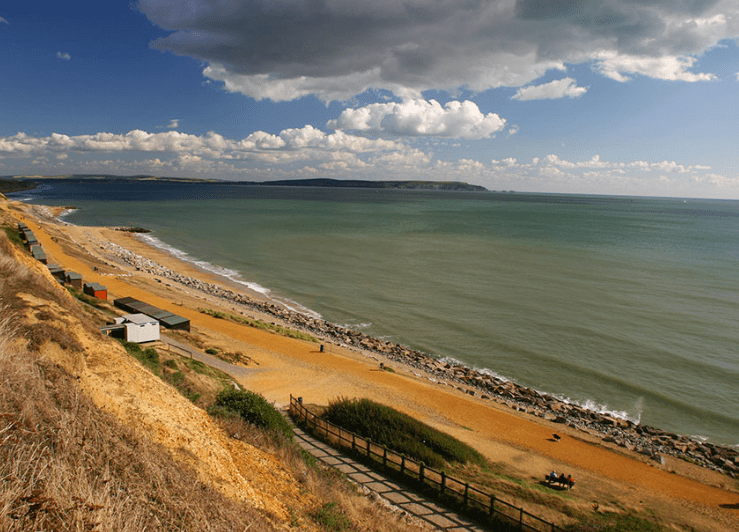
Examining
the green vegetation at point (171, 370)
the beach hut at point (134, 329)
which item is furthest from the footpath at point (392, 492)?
the beach hut at point (134, 329)

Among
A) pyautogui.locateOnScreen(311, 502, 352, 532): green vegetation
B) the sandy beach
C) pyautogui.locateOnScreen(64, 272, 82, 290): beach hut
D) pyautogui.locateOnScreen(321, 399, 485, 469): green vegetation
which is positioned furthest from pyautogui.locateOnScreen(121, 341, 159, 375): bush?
pyautogui.locateOnScreen(64, 272, 82, 290): beach hut

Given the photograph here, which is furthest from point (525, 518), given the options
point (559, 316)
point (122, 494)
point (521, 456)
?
point (559, 316)

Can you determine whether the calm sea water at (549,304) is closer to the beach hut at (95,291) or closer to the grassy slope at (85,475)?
the beach hut at (95,291)

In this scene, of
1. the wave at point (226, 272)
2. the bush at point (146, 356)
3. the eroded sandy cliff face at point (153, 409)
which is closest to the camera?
the eroded sandy cliff face at point (153, 409)

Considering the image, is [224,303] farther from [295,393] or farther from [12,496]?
[12,496]

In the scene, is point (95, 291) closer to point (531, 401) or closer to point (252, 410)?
point (252, 410)

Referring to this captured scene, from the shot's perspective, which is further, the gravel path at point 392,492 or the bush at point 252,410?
the bush at point 252,410
